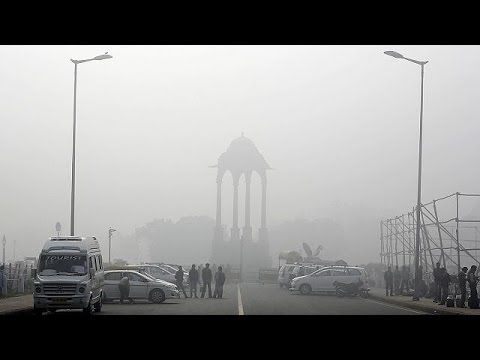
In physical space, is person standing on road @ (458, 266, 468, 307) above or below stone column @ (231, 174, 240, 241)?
below

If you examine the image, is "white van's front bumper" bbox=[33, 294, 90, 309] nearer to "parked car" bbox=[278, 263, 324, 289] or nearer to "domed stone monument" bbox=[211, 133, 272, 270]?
"parked car" bbox=[278, 263, 324, 289]

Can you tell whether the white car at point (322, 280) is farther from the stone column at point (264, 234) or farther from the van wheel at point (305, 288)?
the stone column at point (264, 234)

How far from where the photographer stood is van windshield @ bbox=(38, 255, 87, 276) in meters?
28.2

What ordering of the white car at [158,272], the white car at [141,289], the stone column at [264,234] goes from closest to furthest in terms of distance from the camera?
1. the white car at [141,289]
2. the white car at [158,272]
3. the stone column at [264,234]

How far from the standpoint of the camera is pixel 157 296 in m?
36.8

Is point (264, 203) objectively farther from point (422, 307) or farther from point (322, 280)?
point (422, 307)

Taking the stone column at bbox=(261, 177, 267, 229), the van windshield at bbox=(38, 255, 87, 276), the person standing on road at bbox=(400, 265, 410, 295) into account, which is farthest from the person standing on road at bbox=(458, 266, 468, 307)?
the stone column at bbox=(261, 177, 267, 229)

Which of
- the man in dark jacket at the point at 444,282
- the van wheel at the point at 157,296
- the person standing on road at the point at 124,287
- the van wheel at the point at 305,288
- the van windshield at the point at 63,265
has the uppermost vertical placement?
the van windshield at the point at 63,265

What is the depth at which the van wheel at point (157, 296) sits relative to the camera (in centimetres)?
3669

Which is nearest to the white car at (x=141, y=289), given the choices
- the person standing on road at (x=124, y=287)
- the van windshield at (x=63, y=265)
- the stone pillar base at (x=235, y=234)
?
the person standing on road at (x=124, y=287)

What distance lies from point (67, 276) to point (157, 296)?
30.2 ft
